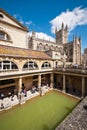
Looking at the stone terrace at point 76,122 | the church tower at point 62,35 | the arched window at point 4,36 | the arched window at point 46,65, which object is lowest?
the stone terrace at point 76,122

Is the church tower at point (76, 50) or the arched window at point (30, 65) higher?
the church tower at point (76, 50)

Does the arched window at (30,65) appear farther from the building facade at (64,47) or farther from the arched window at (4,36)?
the building facade at (64,47)

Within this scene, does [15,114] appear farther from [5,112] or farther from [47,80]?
[47,80]

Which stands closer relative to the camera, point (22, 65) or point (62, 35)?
point (22, 65)

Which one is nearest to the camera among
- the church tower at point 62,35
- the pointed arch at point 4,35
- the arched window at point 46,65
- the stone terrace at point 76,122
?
the stone terrace at point 76,122

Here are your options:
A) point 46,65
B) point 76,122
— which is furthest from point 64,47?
point 76,122

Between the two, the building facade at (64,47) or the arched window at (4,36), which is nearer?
the arched window at (4,36)

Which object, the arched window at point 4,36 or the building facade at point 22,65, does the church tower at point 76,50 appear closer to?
the building facade at point 22,65

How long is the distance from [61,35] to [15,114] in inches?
2698

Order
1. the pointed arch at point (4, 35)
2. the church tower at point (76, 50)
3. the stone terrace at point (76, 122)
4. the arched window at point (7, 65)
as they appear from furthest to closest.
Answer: the church tower at point (76, 50)
the pointed arch at point (4, 35)
the arched window at point (7, 65)
the stone terrace at point (76, 122)

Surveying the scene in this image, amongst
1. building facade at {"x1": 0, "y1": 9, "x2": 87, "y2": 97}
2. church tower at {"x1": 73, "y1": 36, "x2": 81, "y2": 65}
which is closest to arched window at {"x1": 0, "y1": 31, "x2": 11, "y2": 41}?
building facade at {"x1": 0, "y1": 9, "x2": 87, "y2": 97}

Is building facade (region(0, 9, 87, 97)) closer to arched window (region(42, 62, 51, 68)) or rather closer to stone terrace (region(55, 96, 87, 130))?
arched window (region(42, 62, 51, 68))

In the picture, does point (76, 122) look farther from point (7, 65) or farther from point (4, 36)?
point (4, 36)

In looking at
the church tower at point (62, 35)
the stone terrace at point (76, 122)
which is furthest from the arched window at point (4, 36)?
the church tower at point (62, 35)
